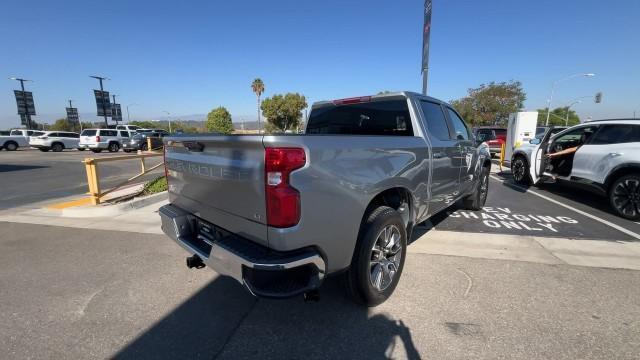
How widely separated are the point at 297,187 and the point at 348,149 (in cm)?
56

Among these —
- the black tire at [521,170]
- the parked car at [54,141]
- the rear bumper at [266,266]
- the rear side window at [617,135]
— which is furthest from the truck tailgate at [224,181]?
the parked car at [54,141]

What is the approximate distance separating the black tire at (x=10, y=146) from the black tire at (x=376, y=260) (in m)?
36.7

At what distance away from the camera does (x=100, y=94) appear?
4575cm

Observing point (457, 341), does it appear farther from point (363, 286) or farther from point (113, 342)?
point (113, 342)

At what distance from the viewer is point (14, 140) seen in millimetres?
27469

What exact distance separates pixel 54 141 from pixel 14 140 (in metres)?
5.45

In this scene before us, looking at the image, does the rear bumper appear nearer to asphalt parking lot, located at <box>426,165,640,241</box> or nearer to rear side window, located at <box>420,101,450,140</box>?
rear side window, located at <box>420,101,450,140</box>

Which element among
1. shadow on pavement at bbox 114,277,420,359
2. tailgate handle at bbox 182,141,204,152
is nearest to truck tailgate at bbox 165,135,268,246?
tailgate handle at bbox 182,141,204,152

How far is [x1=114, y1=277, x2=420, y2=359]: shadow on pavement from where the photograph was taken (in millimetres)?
2275

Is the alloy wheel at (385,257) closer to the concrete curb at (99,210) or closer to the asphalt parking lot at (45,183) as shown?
the concrete curb at (99,210)

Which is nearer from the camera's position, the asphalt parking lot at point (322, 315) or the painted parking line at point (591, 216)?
the asphalt parking lot at point (322, 315)

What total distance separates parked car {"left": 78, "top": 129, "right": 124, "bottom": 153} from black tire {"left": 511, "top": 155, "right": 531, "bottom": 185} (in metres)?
27.2

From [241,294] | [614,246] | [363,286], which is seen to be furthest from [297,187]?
[614,246]

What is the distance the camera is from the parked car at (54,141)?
25.2 metres
